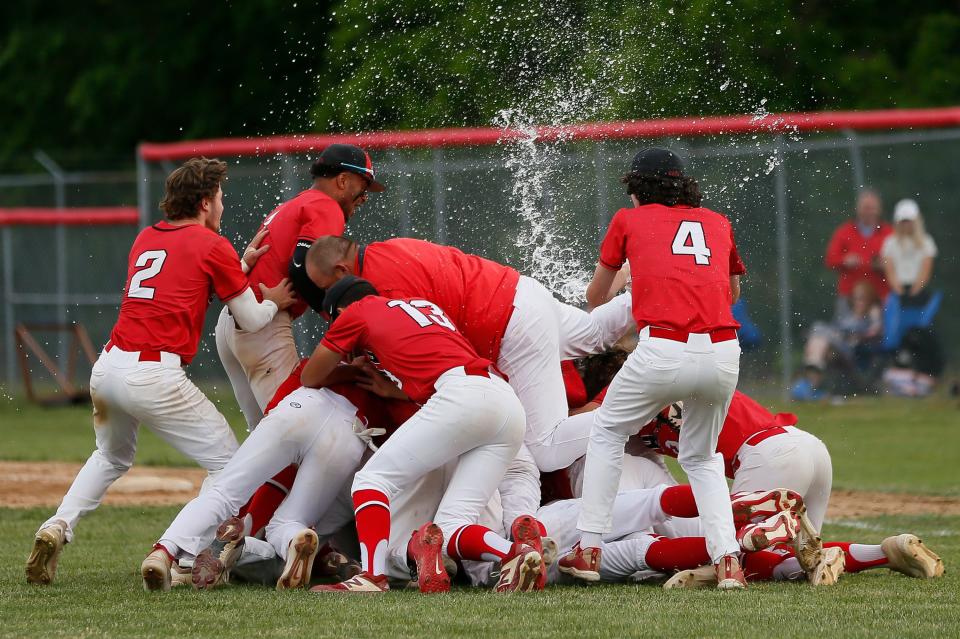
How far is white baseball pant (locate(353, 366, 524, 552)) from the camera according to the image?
6086mm

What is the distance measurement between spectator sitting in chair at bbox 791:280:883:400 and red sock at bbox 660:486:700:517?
8817 mm

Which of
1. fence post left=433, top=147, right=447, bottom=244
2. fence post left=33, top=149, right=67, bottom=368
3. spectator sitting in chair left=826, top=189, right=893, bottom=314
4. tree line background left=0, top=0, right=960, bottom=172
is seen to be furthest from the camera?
fence post left=33, top=149, right=67, bottom=368

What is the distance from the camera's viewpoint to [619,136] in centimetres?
1502

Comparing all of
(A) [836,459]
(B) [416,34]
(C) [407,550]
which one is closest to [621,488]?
(C) [407,550]

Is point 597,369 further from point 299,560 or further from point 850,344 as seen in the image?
point 850,344

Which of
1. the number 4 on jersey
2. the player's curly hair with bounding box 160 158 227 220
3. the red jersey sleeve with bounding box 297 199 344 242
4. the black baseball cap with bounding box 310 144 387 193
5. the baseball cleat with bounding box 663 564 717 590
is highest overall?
the black baseball cap with bounding box 310 144 387 193

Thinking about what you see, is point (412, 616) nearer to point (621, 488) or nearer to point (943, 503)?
point (621, 488)

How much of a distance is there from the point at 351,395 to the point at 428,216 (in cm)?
939

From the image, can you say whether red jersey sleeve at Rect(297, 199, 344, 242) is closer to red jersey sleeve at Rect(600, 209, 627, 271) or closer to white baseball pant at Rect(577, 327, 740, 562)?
red jersey sleeve at Rect(600, 209, 627, 271)

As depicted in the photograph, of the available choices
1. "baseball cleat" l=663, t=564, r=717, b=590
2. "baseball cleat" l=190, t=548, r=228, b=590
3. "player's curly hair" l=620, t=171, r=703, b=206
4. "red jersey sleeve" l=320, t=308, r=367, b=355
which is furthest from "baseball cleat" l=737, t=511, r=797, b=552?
"baseball cleat" l=190, t=548, r=228, b=590

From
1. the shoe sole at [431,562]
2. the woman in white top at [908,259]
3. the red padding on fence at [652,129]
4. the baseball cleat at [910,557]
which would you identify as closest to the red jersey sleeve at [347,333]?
the shoe sole at [431,562]

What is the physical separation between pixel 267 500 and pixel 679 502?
1957 mm

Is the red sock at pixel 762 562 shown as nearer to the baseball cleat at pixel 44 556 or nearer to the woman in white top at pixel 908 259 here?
the baseball cleat at pixel 44 556

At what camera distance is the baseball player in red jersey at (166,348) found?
6.52m
